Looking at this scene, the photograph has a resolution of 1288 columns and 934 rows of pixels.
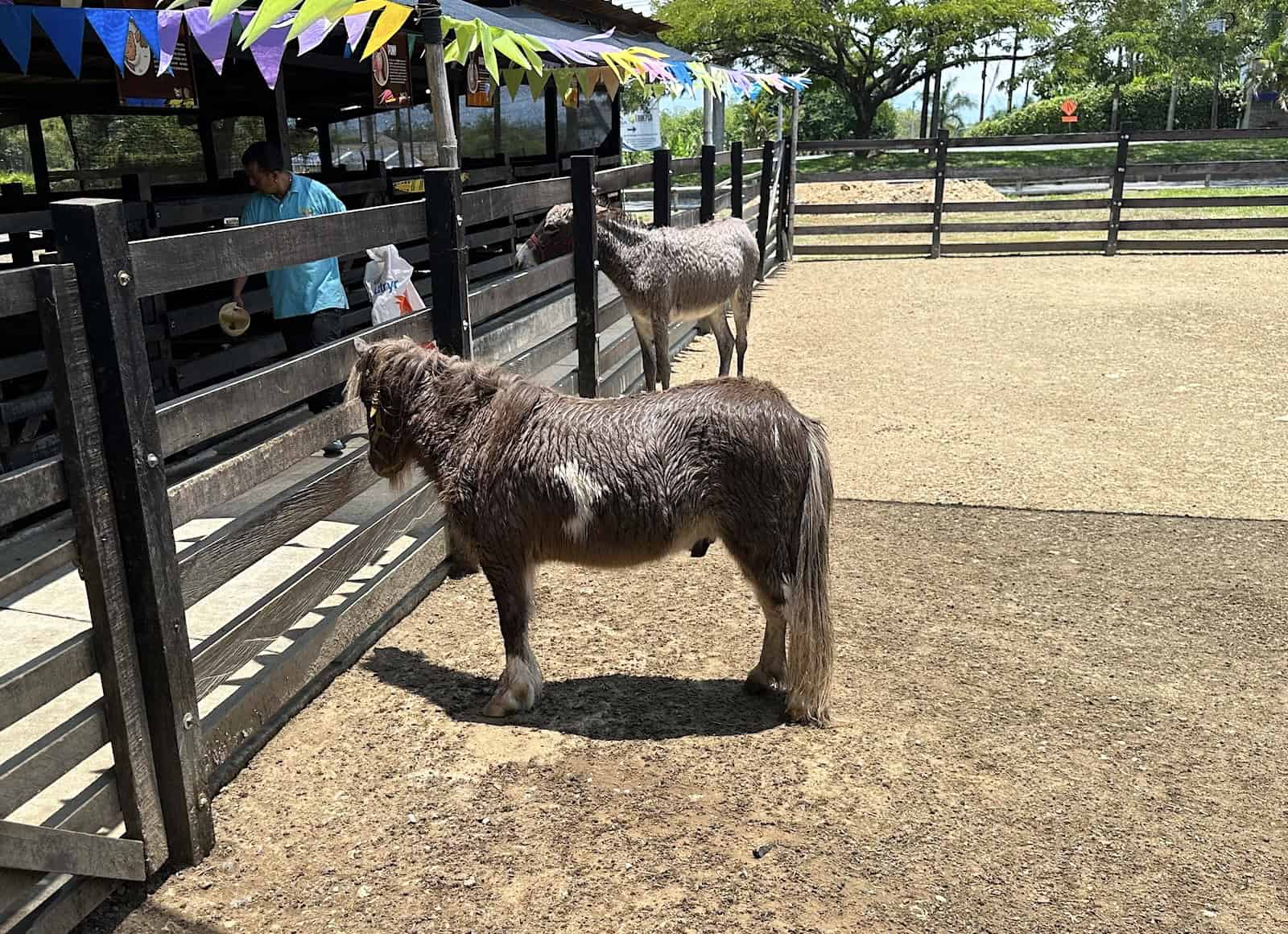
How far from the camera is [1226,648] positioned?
3820 mm

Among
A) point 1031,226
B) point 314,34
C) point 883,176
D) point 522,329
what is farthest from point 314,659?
point 883,176

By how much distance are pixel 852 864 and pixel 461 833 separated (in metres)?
1.11

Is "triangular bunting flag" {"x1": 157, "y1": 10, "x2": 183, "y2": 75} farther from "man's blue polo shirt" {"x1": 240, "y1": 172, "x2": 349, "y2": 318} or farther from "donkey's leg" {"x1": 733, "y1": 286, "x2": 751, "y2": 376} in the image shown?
"donkey's leg" {"x1": 733, "y1": 286, "x2": 751, "y2": 376}

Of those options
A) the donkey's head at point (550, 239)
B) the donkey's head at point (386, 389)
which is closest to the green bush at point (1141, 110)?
the donkey's head at point (550, 239)

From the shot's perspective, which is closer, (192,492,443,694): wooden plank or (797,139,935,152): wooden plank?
(192,492,443,694): wooden plank

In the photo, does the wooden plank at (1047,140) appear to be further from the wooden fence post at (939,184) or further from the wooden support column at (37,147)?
the wooden support column at (37,147)

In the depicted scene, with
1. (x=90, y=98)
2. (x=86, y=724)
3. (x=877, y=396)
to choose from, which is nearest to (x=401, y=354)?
(x=86, y=724)

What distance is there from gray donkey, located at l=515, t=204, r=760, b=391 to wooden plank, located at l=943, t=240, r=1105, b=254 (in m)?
7.61

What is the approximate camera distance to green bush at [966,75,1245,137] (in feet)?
135

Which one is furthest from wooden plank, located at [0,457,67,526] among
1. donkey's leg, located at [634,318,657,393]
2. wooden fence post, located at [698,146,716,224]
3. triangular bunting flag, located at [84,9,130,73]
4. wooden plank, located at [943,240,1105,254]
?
wooden plank, located at [943,240,1105,254]

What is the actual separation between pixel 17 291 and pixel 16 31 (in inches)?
134

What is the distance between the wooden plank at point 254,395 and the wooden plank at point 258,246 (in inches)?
12.9

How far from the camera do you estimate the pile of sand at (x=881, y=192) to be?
2130 centimetres

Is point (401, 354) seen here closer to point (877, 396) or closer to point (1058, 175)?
point (877, 396)
